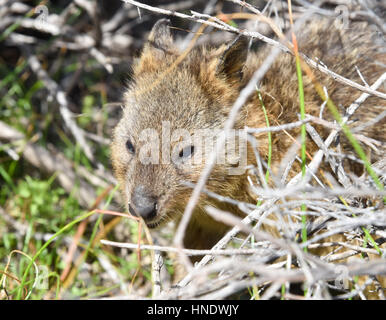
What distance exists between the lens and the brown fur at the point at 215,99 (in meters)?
3.36

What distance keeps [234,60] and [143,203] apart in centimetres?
129

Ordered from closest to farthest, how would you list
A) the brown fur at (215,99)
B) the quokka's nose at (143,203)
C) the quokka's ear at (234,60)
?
1. the quokka's nose at (143,203)
2. the brown fur at (215,99)
3. the quokka's ear at (234,60)

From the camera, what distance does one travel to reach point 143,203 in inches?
122

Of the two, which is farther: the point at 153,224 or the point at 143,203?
the point at 153,224

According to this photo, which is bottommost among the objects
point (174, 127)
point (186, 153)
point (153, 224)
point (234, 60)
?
point (153, 224)

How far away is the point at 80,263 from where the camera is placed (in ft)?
12.9

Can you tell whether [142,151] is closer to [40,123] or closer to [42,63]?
[40,123]

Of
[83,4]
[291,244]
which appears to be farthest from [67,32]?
[291,244]

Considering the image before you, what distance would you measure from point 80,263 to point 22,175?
4.78 ft

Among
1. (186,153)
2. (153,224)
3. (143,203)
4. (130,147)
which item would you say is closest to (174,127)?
(186,153)

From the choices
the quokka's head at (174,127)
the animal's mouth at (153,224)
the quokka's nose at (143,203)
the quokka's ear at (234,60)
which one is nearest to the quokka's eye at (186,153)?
the quokka's head at (174,127)

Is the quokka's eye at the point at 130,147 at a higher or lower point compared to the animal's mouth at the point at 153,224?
higher

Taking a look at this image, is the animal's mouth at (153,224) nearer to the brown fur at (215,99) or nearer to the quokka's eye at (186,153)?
the brown fur at (215,99)

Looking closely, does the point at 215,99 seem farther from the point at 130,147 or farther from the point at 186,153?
the point at 130,147
